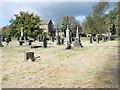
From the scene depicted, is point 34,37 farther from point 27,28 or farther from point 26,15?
point 26,15

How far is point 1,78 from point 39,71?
5.76 feet

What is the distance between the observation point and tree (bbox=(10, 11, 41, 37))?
63.6 metres

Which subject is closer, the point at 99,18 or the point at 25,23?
the point at 25,23

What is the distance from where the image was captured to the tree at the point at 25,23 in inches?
2505

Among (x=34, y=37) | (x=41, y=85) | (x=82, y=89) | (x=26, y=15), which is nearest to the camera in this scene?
(x=82, y=89)

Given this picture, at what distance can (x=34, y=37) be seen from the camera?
2424 inches

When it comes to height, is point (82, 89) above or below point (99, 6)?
below

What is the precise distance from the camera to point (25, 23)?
2596 inches

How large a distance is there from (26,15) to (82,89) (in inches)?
2450

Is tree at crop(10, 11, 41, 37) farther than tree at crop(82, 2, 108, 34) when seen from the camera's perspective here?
No

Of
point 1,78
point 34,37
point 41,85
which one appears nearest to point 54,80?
point 41,85

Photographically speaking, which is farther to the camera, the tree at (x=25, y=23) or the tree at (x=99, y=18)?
the tree at (x=99, y=18)

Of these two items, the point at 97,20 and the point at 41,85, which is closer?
the point at 41,85

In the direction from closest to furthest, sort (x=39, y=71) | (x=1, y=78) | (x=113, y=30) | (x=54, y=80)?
(x=54, y=80)
(x=1, y=78)
(x=39, y=71)
(x=113, y=30)
